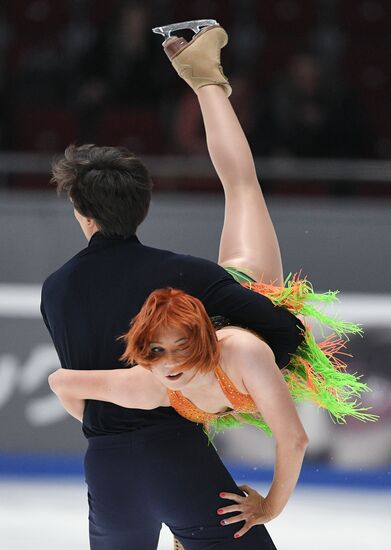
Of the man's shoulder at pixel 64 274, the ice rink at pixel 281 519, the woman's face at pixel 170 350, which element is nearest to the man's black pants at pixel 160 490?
the woman's face at pixel 170 350

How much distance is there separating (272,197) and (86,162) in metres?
3.35

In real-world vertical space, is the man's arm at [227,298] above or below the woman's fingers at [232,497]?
above

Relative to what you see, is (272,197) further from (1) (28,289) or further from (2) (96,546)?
(2) (96,546)

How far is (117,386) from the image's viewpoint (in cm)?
249

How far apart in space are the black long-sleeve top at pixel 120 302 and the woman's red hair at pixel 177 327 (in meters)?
0.15

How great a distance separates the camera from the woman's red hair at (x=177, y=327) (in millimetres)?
2328

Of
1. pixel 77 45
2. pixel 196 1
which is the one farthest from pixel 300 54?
pixel 77 45

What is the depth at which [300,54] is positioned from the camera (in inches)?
290

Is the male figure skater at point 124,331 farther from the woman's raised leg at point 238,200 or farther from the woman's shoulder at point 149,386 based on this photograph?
the woman's raised leg at point 238,200

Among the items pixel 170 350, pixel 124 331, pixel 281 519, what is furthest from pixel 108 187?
pixel 281 519

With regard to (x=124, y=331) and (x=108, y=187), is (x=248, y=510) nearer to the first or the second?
(x=124, y=331)

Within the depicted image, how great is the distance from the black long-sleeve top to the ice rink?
1982 mm

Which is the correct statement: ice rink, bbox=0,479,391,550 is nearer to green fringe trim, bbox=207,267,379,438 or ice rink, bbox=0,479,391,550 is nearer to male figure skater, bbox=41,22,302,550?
green fringe trim, bbox=207,267,379,438

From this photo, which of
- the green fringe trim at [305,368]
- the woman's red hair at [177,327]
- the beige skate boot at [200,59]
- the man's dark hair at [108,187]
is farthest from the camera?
the beige skate boot at [200,59]
